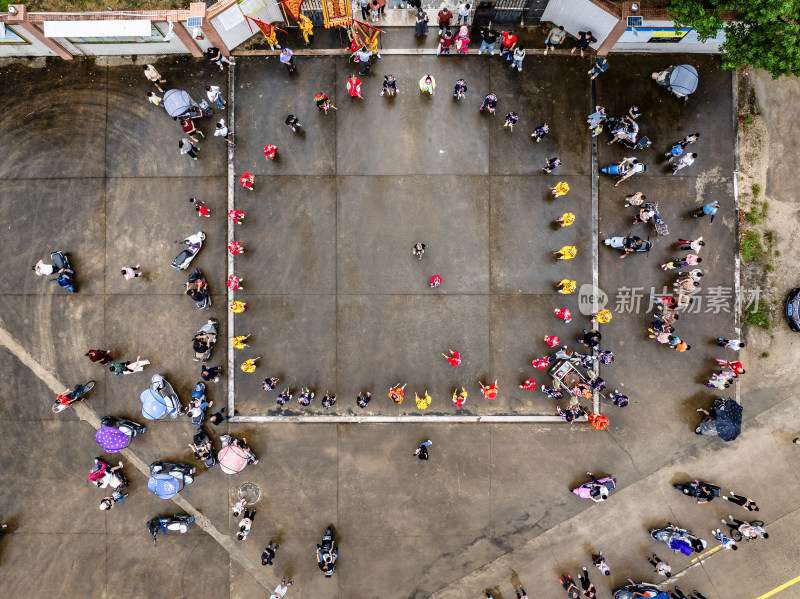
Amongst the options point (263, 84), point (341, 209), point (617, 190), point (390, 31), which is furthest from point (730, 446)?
point (263, 84)

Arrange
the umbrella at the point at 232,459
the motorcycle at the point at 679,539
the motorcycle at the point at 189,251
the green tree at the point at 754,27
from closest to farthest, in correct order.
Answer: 1. the green tree at the point at 754,27
2. the motorcycle at the point at 679,539
3. the umbrella at the point at 232,459
4. the motorcycle at the point at 189,251

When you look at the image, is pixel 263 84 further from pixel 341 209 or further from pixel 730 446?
pixel 730 446

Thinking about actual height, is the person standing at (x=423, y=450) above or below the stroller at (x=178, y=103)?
below

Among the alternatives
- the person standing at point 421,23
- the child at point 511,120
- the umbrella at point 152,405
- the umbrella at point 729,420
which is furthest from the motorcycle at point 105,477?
the umbrella at point 729,420

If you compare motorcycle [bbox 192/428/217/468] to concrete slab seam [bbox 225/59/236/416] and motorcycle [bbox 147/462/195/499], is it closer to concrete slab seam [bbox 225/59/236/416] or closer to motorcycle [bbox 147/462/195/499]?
motorcycle [bbox 147/462/195/499]

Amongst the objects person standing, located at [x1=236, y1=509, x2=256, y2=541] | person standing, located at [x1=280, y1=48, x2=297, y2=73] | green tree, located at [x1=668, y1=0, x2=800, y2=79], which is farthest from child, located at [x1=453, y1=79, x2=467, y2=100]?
person standing, located at [x1=236, y1=509, x2=256, y2=541]

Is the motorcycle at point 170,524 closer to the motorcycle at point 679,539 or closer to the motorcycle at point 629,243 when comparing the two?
the motorcycle at point 679,539
